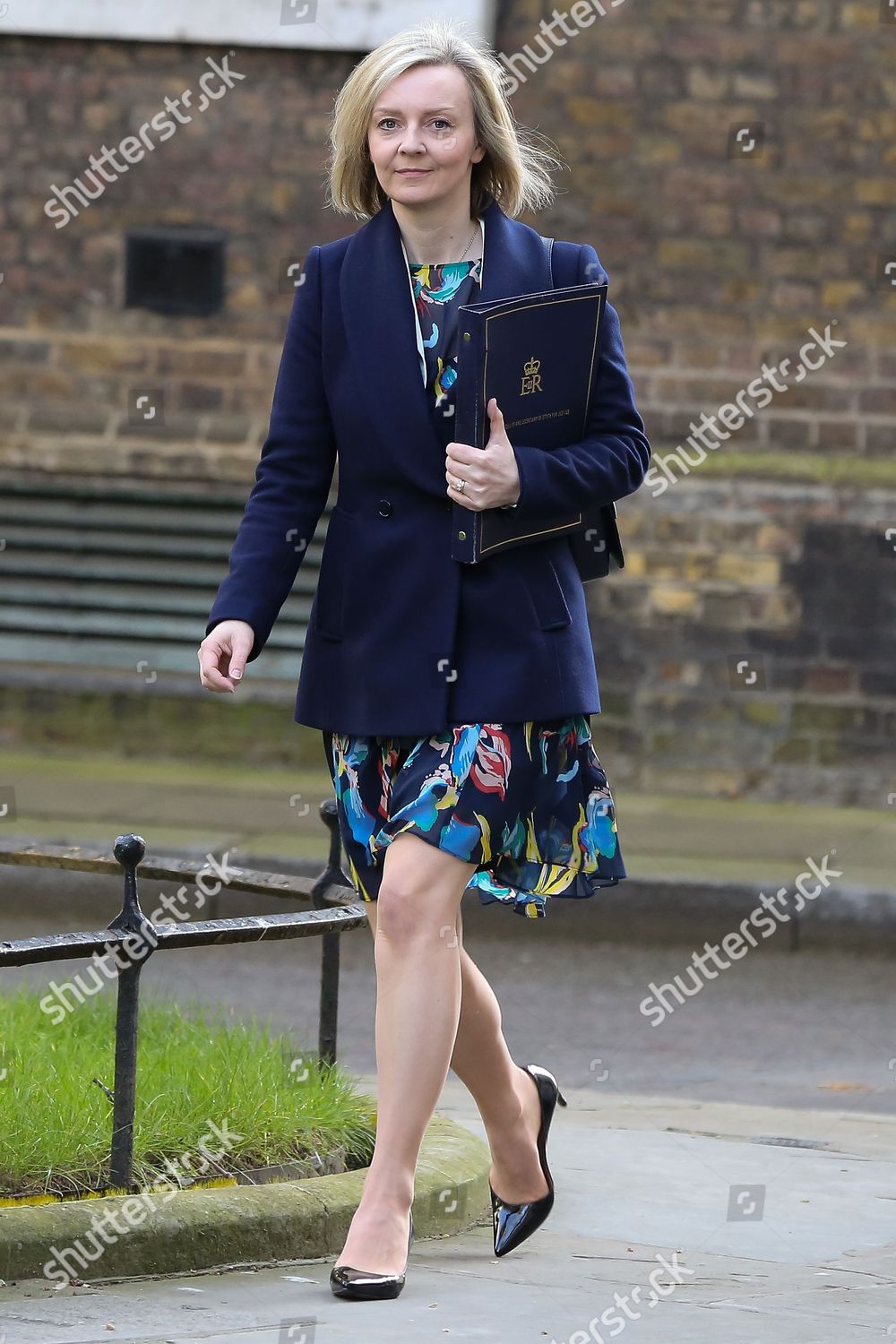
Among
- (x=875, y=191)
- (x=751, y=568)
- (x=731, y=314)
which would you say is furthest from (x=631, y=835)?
(x=875, y=191)

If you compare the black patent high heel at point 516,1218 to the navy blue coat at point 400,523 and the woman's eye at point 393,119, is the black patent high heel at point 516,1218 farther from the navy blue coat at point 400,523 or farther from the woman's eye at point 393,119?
the woman's eye at point 393,119

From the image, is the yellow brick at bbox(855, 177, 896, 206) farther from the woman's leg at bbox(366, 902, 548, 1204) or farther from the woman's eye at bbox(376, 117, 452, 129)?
the woman's leg at bbox(366, 902, 548, 1204)

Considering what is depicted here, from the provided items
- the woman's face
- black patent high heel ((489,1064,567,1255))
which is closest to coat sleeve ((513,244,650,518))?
the woman's face

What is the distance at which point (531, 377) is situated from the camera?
3.44 meters

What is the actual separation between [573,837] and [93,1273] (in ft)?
3.48

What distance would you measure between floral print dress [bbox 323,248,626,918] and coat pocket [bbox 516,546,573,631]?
17 centimetres

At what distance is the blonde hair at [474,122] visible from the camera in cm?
352

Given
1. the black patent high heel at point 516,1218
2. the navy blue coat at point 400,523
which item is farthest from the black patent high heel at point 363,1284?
the navy blue coat at point 400,523

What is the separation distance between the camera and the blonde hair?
11.5 feet

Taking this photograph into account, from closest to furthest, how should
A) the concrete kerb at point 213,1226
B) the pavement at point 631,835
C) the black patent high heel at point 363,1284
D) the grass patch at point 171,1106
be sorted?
the black patent high heel at point 363,1284, the concrete kerb at point 213,1226, the grass patch at point 171,1106, the pavement at point 631,835

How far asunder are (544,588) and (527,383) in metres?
0.34

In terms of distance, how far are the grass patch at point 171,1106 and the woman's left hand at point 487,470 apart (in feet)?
4.39

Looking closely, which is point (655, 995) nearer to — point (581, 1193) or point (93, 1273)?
point (581, 1193)

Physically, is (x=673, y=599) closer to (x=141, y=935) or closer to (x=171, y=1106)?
(x=171, y=1106)
